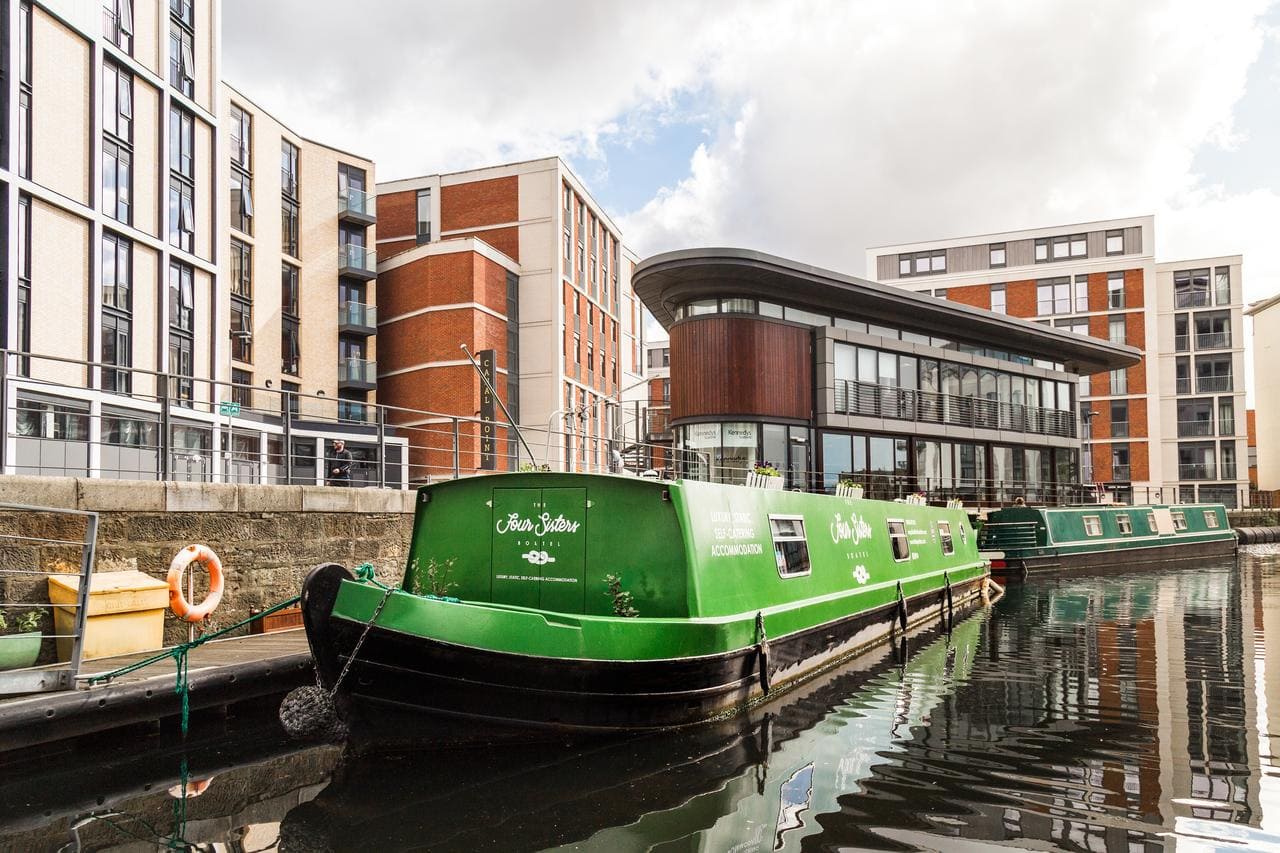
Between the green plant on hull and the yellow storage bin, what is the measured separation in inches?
165

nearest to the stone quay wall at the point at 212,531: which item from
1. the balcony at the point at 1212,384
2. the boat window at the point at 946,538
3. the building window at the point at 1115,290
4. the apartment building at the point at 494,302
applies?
the boat window at the point at 946,538

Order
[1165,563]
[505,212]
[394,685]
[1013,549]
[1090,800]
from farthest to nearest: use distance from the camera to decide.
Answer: [505,212] → [1165,563] → [1013,549] → [394,685] → [1090,800]

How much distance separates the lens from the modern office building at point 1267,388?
56969 millimetres

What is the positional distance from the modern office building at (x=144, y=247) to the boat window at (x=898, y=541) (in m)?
10.1

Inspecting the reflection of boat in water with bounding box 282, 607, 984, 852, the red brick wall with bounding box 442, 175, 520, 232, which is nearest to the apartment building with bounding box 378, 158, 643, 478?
the red brick wall with bounding box 442, 175, 520, 232

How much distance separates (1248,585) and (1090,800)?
66.2 ft

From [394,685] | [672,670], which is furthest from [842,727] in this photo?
[394,685]

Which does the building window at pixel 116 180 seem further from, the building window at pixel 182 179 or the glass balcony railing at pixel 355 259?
the glass balcony railing at pixel 355 259

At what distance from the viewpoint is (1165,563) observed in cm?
3036

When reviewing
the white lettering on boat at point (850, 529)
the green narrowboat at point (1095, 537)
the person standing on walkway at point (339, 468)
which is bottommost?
the green narrowboat at point (1095, 537)

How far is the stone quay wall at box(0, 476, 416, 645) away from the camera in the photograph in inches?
311

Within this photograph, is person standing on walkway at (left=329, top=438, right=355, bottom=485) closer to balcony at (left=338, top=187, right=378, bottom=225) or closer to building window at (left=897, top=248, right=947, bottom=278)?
balcony at (left=338, top=187, right=378, bottom=225)

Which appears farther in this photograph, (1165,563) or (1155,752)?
(1165,563)

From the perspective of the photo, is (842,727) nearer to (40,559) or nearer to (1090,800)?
(1090,800)
